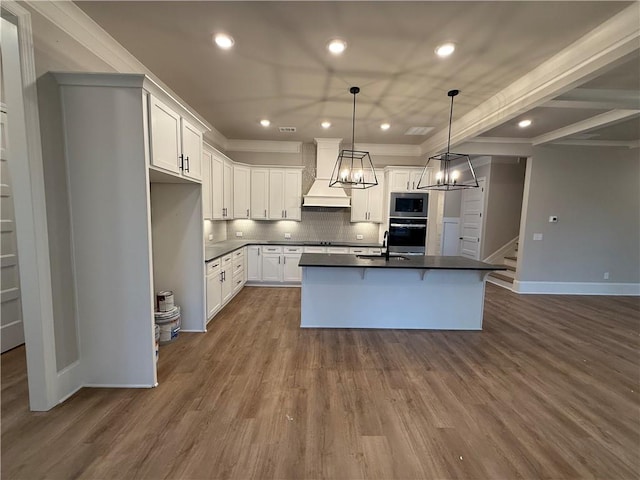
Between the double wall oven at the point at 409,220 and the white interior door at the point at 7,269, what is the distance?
17.4ft

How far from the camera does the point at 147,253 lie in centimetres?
212

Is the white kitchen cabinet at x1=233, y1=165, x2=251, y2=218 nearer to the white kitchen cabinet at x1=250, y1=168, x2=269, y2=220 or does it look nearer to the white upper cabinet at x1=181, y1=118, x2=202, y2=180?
the white kitchen cabinet at x1=250, y1=168, x2=269, y2=220

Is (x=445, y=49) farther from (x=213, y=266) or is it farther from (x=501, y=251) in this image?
(x=501, y=251)

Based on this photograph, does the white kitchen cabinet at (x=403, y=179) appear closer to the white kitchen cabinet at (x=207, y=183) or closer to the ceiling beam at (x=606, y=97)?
the ceiling beam at (x=606, y=97)

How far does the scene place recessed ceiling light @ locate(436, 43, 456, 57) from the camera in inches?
92.6

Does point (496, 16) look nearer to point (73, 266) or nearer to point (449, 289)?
point (449, 289)

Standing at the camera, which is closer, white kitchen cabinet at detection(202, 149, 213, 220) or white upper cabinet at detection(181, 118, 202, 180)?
white upper cabinet at detection(181, 118, 202, 180)

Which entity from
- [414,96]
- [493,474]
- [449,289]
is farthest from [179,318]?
[414,96]

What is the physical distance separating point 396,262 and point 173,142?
2810 millimetres

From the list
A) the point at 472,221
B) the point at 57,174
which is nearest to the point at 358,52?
the point at 57,174

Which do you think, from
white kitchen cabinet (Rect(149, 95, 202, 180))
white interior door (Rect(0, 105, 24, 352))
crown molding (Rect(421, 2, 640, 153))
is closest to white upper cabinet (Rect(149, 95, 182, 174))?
white kitchen cabinet (Rect(149, 95, 202, 180))

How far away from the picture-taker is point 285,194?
5.48m

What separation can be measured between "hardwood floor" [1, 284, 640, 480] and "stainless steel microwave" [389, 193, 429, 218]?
106 inches

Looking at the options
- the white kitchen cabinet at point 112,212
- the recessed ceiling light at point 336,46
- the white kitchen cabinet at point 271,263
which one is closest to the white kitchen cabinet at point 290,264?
the white kitchen cabinet at point 271,263
